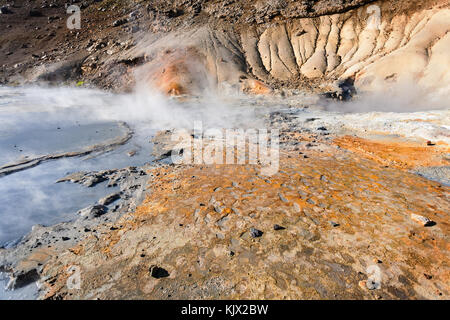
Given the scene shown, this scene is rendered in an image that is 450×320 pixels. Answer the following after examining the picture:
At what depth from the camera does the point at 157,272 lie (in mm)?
2945

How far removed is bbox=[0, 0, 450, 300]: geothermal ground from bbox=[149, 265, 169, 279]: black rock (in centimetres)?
1

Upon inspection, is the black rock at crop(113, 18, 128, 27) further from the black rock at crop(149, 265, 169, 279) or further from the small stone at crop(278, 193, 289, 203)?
the black rock at crop(149, 265, 169, 279)

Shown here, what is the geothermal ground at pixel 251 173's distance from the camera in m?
2.95

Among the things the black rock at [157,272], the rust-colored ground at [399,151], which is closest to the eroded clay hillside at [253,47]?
the rust-colored ground at [399,151]

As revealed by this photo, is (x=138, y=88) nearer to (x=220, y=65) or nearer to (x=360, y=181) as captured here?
(x=220, y=65)

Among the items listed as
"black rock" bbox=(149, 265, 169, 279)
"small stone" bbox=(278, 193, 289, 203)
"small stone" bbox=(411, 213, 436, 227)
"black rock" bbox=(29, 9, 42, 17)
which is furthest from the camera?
"black rock" bbox=(29, 9, 42, 17)

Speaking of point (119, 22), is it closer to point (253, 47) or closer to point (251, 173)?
point (253, 47)

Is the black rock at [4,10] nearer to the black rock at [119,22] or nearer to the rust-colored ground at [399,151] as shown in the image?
the black rock at [119,22]

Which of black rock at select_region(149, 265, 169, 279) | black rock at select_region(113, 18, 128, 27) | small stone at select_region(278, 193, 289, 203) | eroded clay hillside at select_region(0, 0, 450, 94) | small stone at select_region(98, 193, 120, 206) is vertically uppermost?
black rock at select_region(113, 18, 128, 27)

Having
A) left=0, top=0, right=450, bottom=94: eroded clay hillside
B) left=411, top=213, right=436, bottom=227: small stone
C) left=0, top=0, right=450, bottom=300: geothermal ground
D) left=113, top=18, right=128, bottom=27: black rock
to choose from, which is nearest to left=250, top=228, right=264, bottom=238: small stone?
left=0, top=0, right=450, bottom=300: geothermal ground

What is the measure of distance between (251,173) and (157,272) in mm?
3106

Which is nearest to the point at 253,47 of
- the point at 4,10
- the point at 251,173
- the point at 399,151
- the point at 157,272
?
the point at 399,151

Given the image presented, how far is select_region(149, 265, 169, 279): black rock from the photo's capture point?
2904mm
